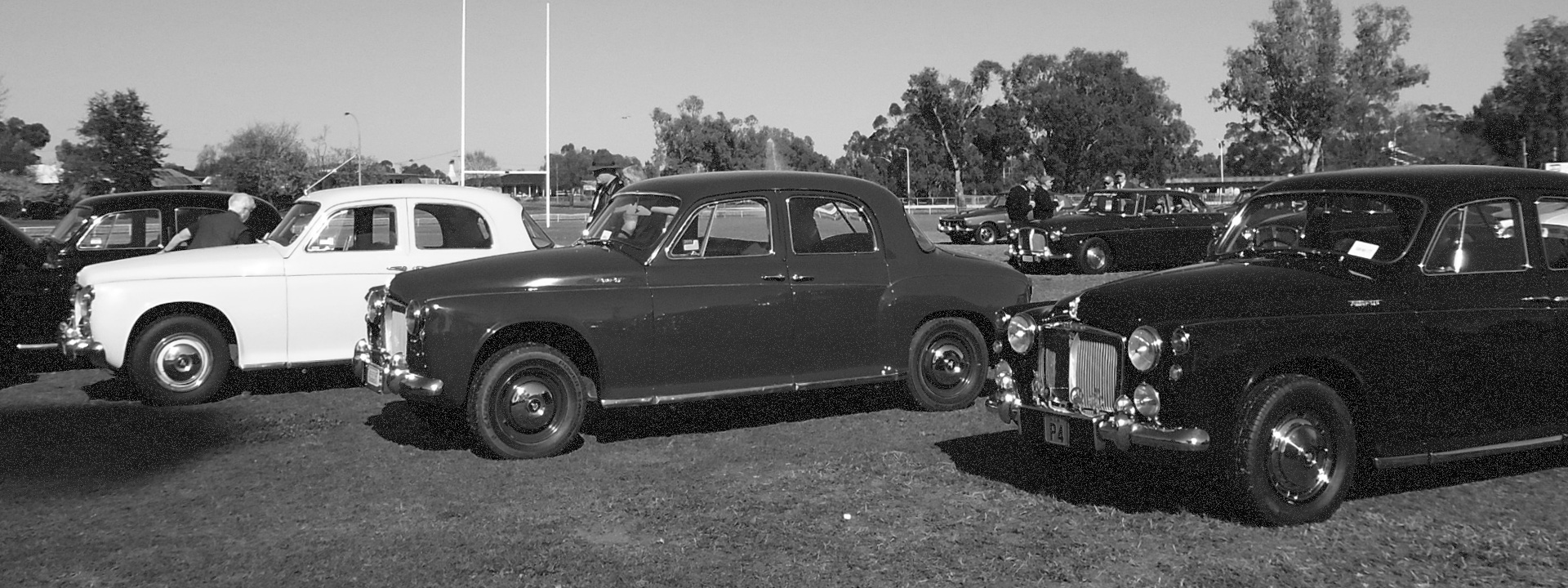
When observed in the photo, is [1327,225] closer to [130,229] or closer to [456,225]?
[456,225]

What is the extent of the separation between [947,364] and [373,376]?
12.6 ft

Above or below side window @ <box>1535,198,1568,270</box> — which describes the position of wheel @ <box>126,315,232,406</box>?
below

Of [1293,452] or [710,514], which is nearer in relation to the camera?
[1293,452]

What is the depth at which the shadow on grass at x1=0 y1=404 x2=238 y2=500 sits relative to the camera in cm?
730

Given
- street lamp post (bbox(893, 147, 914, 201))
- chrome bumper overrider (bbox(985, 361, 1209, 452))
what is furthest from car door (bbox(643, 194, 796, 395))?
street lamp post (bbox(893, 147, 914, 201))

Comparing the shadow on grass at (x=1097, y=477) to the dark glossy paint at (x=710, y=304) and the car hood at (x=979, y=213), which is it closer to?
the dark glossy paint at (x=710, y=304)

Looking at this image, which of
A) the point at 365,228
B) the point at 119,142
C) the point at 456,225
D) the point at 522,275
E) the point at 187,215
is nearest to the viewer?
the point at 522,275

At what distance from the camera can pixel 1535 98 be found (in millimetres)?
59656

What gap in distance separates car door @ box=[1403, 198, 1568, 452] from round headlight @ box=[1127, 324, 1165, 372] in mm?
1346

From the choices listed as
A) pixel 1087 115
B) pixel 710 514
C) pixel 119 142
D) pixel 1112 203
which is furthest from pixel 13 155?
pixel 710 514

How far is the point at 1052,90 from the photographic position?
83750 mm

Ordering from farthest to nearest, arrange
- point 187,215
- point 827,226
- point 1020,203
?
point 1020,203 < point 187,215 < point 827,226

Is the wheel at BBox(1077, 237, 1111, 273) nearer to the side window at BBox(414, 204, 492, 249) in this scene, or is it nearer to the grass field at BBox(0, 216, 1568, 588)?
the grass field at BBox(0, 216, 1568, 588)

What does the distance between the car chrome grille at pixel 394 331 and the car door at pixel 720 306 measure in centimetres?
137
